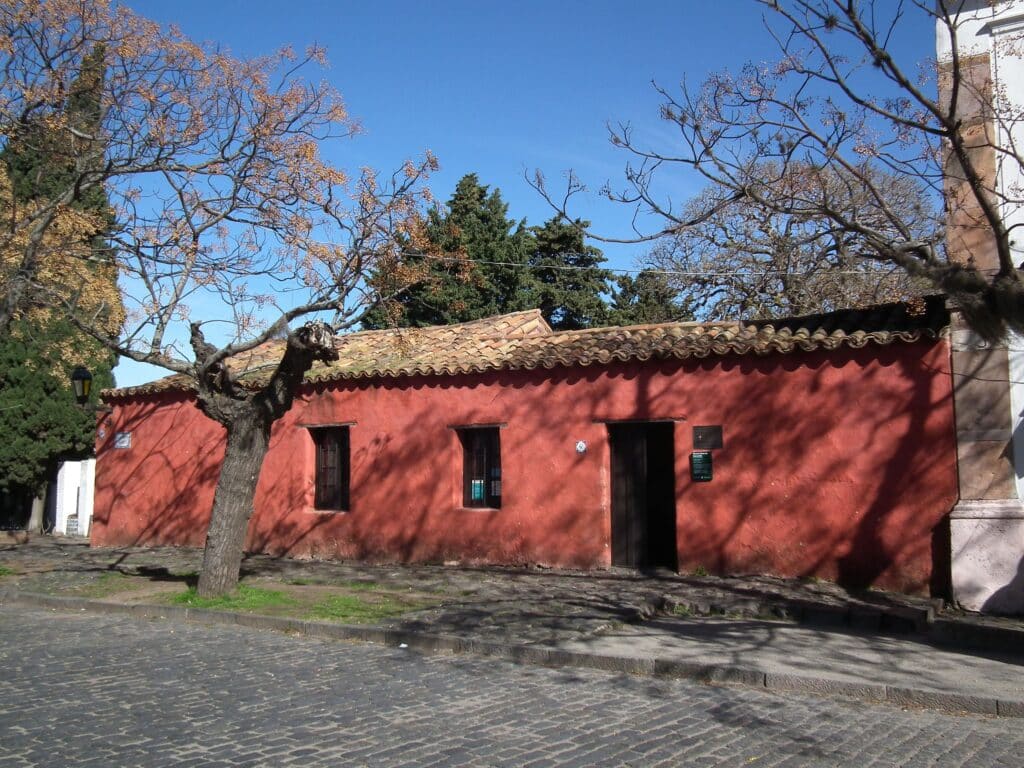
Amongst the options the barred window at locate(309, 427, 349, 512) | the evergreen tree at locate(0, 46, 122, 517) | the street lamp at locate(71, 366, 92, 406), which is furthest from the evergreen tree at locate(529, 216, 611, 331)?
the street lamp at locate(71, 366, 92, 406)

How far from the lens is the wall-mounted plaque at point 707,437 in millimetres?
11086

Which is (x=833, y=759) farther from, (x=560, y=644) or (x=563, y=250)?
(x=563, y=250)

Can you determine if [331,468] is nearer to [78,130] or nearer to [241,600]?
[241,600]

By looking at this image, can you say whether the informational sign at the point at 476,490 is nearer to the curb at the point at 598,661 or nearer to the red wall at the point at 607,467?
the red wall at the point at 607,467

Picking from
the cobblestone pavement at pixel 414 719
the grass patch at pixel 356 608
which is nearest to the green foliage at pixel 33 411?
the grass patch at pixel 356 608

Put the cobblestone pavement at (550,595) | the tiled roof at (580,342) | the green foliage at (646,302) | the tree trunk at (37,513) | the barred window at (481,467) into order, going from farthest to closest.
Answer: the green foliage at (646,302) < the tree trunk at (37,513) < the barred window at (481,467) < the tiled roof at (580,342) < the cobblestone pavement at (550,595)

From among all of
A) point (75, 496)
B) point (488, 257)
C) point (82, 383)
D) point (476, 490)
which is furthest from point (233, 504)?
point (488, 257)

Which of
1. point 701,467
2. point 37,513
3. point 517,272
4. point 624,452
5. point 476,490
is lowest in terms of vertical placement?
point 37,513

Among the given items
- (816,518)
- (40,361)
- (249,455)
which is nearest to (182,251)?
(249,455)

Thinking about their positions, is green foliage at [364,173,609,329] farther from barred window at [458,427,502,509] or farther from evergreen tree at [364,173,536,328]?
barred window at [458,427,502,509]

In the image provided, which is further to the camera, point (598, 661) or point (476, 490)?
point (476, 490)

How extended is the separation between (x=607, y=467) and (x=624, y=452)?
33 centimetres

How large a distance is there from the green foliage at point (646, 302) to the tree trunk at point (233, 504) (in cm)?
1321

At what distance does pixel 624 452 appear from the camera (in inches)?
476
